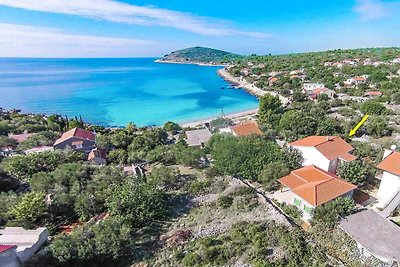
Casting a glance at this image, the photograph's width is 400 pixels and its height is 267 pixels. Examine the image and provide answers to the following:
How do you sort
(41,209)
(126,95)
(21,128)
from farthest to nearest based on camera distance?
(126,95), (21,128), (41,209)

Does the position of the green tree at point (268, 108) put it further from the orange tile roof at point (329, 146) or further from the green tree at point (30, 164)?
the green tree at point (30, 164)

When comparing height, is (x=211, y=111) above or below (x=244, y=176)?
below

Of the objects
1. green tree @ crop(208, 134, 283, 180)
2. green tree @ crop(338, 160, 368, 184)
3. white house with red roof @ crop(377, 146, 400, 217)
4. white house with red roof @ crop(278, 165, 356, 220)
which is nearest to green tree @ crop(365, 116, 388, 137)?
white house with red roof @ crop(377, 146, 400, 217)

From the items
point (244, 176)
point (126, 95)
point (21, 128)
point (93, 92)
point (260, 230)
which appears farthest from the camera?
point (93, 92)

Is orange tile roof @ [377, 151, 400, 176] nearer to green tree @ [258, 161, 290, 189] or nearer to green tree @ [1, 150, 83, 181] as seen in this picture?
green tree @ [258, 161, 290, 189]

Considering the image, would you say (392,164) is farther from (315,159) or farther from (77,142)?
(77,142)

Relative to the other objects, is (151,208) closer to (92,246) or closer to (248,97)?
(92,246)

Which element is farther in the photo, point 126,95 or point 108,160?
point 126,95

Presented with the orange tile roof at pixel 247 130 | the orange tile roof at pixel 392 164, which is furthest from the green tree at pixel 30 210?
the orange tile roof at pixel 392 164

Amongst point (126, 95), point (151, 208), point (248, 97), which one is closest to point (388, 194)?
point (151, 208)
